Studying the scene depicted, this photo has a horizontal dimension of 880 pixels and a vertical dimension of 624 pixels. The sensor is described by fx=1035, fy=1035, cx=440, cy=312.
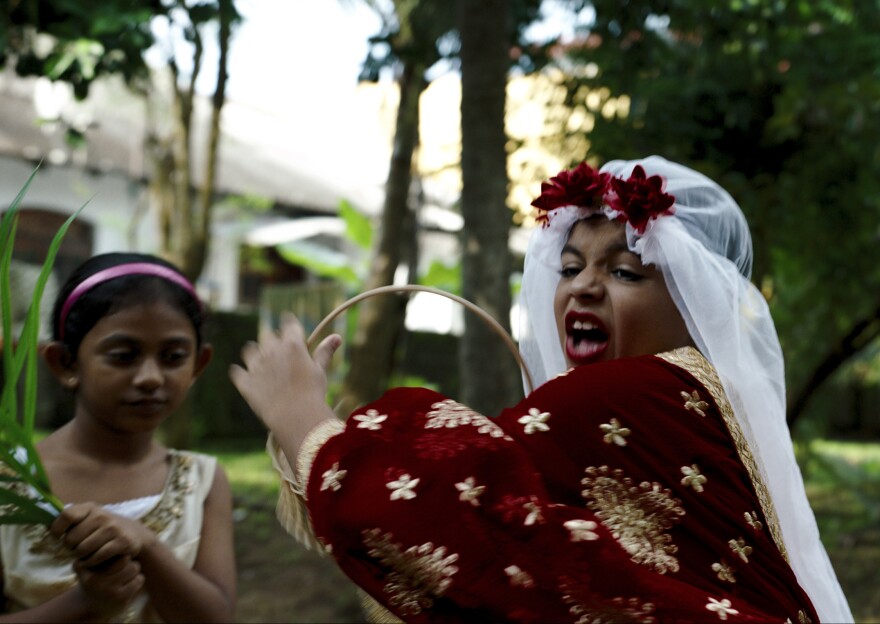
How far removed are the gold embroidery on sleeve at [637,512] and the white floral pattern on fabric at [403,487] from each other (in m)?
0.35

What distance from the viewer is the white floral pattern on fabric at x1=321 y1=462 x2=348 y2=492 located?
6.01 feet

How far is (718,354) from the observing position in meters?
2.32

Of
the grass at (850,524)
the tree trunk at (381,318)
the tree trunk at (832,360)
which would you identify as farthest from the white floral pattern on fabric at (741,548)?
the tree trunk at (381,318)

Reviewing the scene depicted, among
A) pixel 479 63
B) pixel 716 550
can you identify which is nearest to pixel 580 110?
pixel 479 63

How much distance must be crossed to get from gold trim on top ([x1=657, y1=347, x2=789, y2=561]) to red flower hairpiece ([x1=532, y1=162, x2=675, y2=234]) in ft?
1.00

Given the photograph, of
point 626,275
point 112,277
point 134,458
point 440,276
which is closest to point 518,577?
point 626,275

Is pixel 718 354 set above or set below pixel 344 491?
above

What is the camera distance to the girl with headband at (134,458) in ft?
7.78

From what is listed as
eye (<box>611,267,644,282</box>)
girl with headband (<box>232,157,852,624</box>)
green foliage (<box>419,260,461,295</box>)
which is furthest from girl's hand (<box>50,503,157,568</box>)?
green foliage (<box>419,260,461,295</box>)

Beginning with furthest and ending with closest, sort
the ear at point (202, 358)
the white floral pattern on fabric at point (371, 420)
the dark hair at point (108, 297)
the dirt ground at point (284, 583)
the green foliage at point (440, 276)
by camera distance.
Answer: the green foliage at point (440, 276)
the dirt ground at point (284, 583)
the ear at point (202, 358)
the dark hair at point (108, 297)
the white floral pattern on fabric at point (371, 420)

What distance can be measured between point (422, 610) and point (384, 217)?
5.52 meters

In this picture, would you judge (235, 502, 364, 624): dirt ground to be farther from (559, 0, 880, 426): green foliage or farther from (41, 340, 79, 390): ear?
(41, 340, 79, 390): ear

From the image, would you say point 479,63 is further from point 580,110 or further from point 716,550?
point 716,550

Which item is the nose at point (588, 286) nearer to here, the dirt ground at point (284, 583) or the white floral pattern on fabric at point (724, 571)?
the white floral pattern on fabric at point (724, 571)
